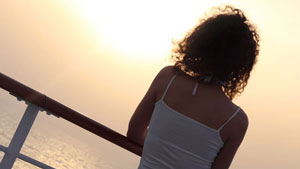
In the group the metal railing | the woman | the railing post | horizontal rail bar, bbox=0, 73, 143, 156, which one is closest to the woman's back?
the woman

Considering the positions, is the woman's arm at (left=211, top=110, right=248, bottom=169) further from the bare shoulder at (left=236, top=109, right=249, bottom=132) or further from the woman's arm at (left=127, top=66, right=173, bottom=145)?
the woman's arm at (left=127, top=66, right=173, bottom=145)

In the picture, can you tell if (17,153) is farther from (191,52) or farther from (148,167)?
(191,52)

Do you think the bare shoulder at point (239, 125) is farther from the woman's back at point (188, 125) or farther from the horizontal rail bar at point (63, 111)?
the horizontal rail bar at point (63, 111)

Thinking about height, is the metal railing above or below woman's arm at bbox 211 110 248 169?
below

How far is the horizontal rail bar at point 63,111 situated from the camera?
5.83 ft

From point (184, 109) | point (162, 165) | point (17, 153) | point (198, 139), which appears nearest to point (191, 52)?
point (184, 109)

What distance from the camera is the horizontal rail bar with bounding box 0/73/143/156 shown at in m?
1.78

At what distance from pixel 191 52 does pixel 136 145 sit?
2.14ft

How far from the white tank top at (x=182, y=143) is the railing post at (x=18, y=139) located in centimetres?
64

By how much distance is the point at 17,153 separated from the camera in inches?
70.2

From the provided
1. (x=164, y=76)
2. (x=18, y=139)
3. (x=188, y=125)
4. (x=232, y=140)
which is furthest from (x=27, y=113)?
(x=232, y=140)

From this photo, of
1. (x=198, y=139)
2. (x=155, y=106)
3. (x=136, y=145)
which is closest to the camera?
(x=198, y=139)

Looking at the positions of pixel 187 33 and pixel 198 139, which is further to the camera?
pixel 187 33

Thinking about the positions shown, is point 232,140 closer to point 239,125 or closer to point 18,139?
point 239,125
